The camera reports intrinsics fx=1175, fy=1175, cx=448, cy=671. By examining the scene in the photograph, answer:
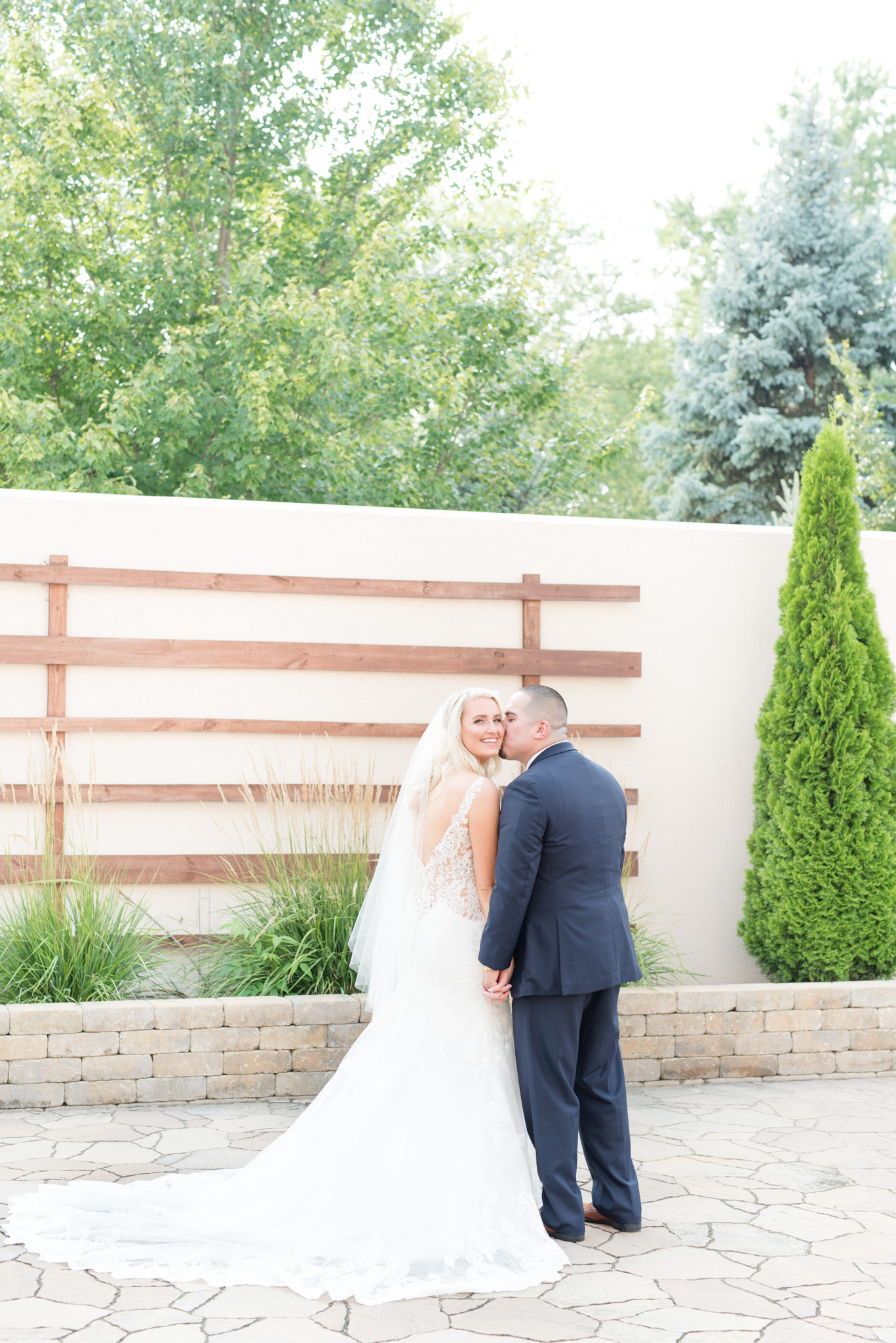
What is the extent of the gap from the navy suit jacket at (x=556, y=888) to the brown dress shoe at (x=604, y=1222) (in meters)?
0.77

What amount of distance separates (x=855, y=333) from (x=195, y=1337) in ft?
45.7

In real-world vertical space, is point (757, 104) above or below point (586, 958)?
above

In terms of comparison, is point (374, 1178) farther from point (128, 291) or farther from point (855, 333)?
point (855, 333)

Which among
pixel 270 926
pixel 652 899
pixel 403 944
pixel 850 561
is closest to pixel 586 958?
pixel 403 944

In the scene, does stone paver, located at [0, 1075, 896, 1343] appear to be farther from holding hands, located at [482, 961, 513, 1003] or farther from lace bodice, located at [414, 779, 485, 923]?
lace bodice, located at [414, 779, 485, 923]

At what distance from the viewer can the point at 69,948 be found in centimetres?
516

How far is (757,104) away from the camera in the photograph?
17.9m

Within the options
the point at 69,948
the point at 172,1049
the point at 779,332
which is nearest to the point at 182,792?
the point at 69,948

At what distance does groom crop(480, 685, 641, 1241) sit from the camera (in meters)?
3.51

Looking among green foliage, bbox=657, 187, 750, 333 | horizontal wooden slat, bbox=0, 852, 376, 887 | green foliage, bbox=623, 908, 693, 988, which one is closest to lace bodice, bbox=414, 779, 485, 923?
green foliage, bbox=623, 908, 693, 988

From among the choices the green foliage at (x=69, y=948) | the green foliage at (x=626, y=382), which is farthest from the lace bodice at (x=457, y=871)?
the green foliage at (x=626, y=382)

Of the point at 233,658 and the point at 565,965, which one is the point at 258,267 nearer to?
the point at 233,658

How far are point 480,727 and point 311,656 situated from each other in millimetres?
2594

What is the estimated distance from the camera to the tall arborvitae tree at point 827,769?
19.9 ft
